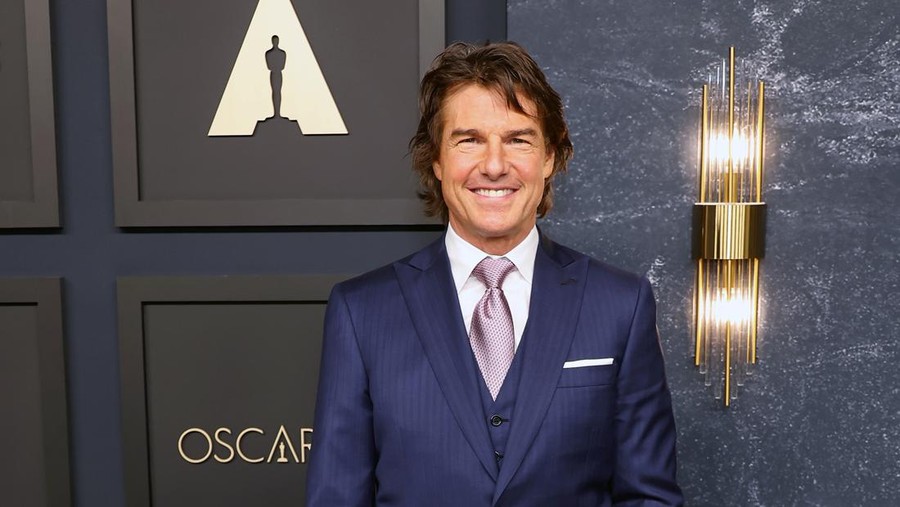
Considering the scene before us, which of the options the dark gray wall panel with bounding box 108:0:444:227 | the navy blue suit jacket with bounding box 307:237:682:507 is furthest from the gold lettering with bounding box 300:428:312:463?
the navy blue suit jacket with bounding box 307:237:682:507

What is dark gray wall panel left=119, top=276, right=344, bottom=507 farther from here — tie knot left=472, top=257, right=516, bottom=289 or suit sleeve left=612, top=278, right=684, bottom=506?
suit sleeve left=612, top=278, right=684, bottom=506

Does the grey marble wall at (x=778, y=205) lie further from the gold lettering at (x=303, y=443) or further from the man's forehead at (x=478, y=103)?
the gold lettering at (x=303, y=443)

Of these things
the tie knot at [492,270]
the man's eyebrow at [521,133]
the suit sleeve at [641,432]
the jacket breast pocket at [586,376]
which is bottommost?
the suit sleeve at [641,432]

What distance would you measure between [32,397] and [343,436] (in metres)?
1.21

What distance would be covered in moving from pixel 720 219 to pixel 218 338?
1251 millimetres

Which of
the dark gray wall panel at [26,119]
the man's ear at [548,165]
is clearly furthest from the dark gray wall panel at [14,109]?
the man's ear at [548,165]

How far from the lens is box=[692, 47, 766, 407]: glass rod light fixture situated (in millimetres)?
1643

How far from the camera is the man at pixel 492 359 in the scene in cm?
120

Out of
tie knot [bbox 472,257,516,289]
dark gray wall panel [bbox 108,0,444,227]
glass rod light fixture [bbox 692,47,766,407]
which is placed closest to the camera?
tie knot [bbox 472,257,516,289]

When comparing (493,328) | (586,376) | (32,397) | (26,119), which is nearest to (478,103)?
(493,328)

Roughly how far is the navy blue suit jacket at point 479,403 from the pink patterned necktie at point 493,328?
0.09ft

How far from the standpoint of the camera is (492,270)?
4.22ft

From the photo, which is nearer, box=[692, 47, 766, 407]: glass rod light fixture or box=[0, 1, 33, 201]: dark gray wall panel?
box=[692, 47, 766, 407]: glass rod light fixture

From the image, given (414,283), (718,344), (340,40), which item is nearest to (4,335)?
(340,40)
